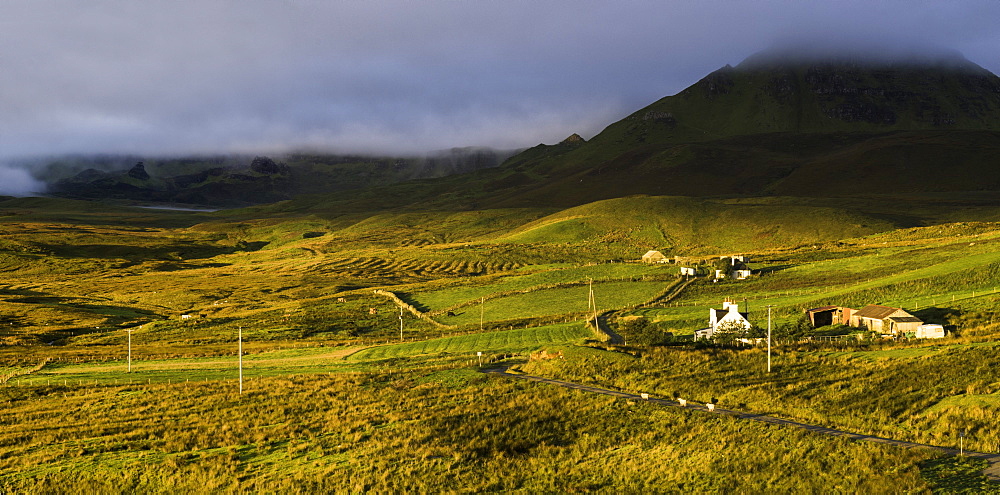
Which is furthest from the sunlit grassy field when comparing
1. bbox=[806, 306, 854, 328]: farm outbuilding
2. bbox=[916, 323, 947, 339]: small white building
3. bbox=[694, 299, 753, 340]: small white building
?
bbox=[806, 306, 854, 328]: farm outbuilding

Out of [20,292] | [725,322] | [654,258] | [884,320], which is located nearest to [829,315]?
[884,320]

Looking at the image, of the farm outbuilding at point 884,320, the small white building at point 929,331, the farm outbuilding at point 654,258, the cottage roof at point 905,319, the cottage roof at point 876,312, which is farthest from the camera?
the farm outbuilding at point 654,258

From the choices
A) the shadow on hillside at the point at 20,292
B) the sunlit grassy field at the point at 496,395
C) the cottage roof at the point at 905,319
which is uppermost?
the cottage roof at the point at 905,319

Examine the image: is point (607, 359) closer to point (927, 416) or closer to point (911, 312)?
point (927, 416)

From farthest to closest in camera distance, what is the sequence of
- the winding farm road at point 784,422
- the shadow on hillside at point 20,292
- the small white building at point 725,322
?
the shadow on hillside at point 20,292, the small white building at point 725,322, the winding farm road at point 784,422

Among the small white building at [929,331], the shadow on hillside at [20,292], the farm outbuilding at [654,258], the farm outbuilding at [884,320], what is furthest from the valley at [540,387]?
the shadow on hillside at [20,292]

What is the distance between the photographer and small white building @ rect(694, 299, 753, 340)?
5750 cm

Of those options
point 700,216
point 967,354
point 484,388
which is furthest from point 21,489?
point 700,216

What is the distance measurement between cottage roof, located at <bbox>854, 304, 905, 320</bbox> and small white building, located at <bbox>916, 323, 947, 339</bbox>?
12.2ft

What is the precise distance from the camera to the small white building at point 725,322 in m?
57.5

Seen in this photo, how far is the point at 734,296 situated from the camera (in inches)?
3157

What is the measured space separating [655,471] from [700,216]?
17374 cm

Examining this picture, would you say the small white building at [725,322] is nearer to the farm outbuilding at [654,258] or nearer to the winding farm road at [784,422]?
the winding farm road at [784,422]

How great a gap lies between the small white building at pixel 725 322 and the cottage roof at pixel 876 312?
853 cm
